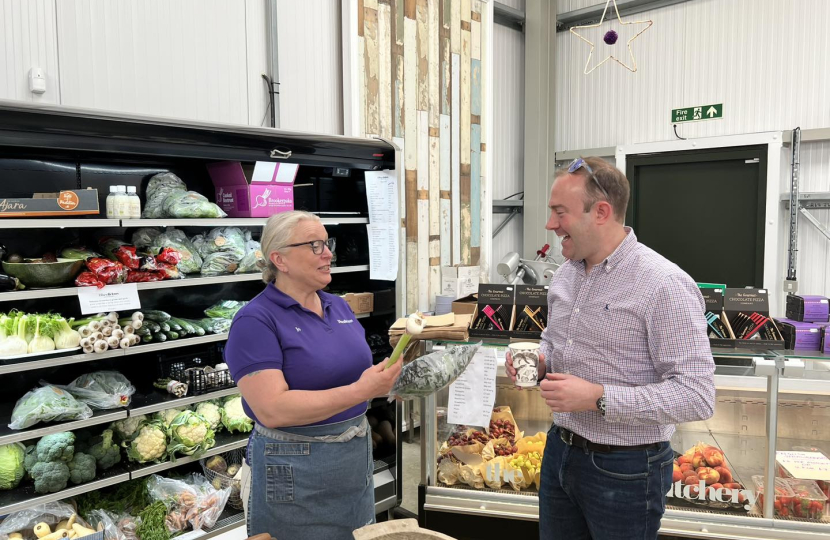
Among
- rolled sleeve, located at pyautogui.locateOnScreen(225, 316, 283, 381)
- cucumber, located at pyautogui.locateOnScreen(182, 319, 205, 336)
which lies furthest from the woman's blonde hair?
cucumber, located at pyautogui.locateOnScreen(182, 319, 205, 336)

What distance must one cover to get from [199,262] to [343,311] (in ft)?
4.23

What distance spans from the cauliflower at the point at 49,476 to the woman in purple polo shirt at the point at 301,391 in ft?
3.62

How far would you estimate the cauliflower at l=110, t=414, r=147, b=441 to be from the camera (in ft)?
9.83

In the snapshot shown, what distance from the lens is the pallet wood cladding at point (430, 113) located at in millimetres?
4621

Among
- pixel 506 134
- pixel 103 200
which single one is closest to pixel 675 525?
pixel 103 200

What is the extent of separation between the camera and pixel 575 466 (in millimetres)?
1910

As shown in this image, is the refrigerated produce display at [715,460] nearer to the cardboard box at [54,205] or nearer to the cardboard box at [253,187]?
the cardboard box at [253,187]

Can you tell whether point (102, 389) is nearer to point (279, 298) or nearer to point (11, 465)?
point (11, 465)

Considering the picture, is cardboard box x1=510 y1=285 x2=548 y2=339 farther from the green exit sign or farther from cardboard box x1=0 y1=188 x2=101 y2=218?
the green exit sign

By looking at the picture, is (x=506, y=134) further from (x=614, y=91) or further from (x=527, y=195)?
(x=614, y=91)

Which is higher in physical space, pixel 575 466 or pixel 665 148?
pixel 665 148

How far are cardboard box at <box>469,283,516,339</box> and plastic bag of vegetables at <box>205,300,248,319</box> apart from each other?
1.36m

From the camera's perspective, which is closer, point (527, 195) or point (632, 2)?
point (632, 2)

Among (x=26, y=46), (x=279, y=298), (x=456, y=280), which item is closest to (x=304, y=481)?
(x=279, y=298)
